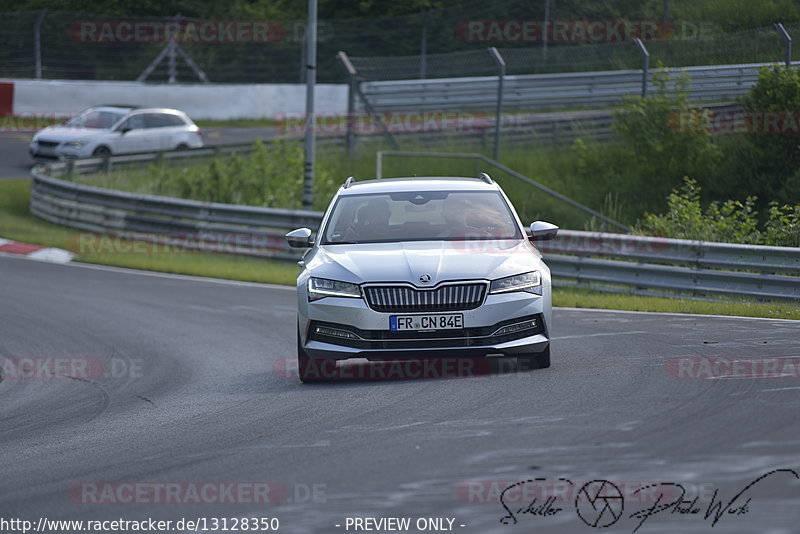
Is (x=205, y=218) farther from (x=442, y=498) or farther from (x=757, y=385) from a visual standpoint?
(x=442, y=498)

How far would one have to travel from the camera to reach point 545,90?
2794cm

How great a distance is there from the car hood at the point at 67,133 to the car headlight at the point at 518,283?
2491cm

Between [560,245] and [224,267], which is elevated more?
[560,245]

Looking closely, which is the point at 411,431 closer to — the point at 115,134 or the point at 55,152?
the point at 55,152

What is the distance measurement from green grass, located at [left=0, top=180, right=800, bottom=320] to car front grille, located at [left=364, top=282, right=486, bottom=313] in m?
5.58

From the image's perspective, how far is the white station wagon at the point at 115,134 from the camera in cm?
3212

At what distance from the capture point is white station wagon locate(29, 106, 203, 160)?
3212 centimetres

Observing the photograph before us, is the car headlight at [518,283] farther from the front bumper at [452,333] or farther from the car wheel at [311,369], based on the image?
the car wheel at [311,369]

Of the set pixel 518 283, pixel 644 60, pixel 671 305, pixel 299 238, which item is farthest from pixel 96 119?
pixel 518 283

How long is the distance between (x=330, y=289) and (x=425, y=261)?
767 millimetres

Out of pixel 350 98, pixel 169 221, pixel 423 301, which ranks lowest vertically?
pixel 169 221

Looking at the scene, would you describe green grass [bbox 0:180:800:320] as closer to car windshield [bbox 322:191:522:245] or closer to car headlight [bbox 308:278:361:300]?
car windshield [bbox 322:191:522:245]

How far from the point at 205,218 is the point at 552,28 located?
771 inches

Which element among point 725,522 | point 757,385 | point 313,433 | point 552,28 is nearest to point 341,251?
point 313,433
